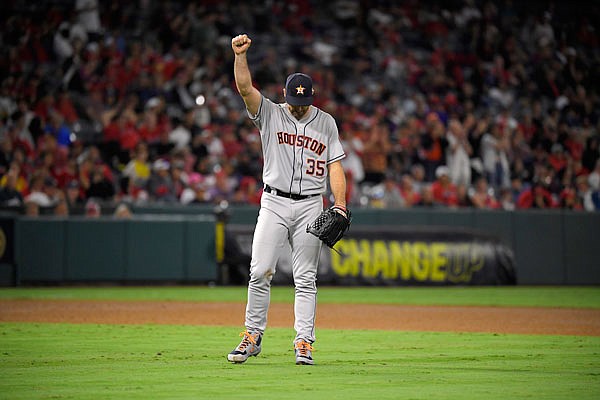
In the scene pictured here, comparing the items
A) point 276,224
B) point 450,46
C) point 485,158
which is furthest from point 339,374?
point 450,46

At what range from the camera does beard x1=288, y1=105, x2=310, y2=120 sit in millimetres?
7656

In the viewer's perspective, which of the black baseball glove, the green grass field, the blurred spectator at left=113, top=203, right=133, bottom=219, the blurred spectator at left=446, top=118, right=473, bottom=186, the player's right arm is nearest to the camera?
the green grass field

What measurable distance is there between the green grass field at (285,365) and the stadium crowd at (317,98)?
28.5ft

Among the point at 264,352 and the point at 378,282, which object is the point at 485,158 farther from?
the point at 264,352

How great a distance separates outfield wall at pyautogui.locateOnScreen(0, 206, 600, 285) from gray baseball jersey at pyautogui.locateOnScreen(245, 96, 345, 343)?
37.0 feet

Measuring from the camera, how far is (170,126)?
20.6 meters

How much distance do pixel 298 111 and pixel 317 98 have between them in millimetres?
15124

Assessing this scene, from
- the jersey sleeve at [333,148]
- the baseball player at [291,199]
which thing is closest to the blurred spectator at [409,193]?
the jersey sleeve at [333,148]

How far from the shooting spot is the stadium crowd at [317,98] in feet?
63.5

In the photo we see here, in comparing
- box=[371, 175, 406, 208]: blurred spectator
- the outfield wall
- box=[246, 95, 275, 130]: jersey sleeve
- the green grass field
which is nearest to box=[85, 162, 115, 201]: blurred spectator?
the outfield wall

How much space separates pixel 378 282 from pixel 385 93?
5873 millimetres

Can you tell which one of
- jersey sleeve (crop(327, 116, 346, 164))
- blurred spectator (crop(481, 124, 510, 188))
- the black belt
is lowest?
the black belt

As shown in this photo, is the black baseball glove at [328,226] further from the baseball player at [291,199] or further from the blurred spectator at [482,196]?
the blurred spectator at [482,196]

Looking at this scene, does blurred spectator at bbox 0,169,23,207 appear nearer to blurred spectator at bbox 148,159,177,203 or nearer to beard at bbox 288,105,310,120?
blurred spectator at bbox 148,159,177,203
